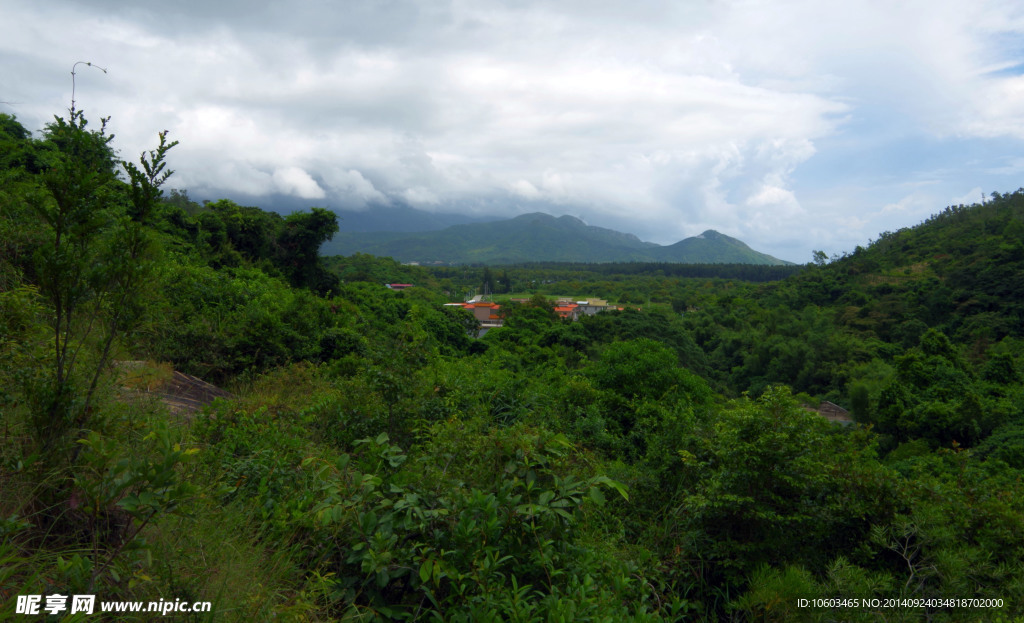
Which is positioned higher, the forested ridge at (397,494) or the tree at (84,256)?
the tree at (84,256)

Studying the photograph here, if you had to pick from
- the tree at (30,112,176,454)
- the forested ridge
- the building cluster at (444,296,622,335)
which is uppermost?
the tree at (30,112,176,454)

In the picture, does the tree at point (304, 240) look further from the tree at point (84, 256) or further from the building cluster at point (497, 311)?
the building cluster at point (497, 311)

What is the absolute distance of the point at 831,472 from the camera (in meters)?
3.55

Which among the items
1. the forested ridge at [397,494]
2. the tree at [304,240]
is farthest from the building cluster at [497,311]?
the forested ridge at [397,494]

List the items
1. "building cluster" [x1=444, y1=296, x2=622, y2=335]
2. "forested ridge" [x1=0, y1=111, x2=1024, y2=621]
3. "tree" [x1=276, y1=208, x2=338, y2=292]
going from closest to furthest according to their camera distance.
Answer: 1. "forested ridge" [x1=0, y1=111, x2=1024, y2=621]
2. "tree" [x1=276, y1=208, x2=338, y2=292]
3. "building cluster" [x1=444, y1=296, x2=622, y2=335]

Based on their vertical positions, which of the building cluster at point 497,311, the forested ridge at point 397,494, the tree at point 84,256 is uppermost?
the tree at point 84,256

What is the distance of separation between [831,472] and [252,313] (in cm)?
898

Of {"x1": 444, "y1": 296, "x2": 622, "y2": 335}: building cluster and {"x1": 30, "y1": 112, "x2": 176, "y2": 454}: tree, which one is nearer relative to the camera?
{"x1": 30, "y1": 112, "x2": 176, "y2": 454}: tree

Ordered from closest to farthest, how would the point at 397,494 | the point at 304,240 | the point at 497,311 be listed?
the point at 397,494, the point at 304,240, the point at 497,311

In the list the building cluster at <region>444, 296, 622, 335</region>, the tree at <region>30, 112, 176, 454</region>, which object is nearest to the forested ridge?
the tree at <region>30, 112, 176, 454</region>

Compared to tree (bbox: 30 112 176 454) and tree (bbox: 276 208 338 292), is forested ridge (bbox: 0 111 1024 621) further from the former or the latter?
tree (bbox: 276 208 338 292)

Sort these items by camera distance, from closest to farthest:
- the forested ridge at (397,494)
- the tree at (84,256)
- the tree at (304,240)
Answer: the forested ridge at (397,494)
the tree at (84,256)
the tree at (304,240)

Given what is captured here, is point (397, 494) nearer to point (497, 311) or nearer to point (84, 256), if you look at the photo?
point (84, 256)

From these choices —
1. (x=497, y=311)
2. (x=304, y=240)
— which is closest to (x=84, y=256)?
(x=304, y=240)
